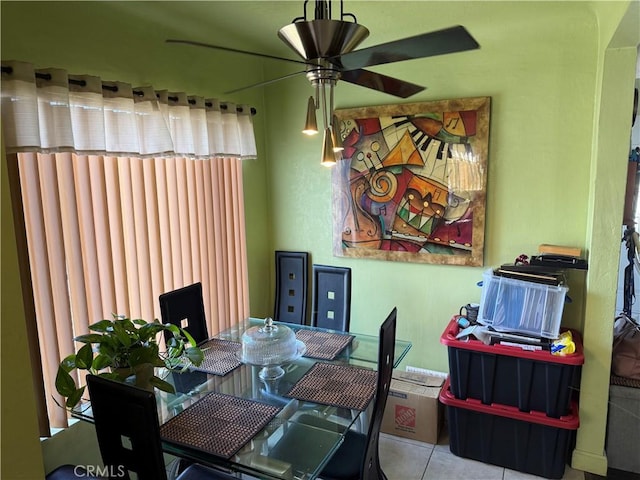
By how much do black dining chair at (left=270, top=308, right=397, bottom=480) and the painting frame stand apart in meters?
1.23

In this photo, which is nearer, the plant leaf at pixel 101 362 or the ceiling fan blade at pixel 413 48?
the ceiling fan blade at pixel 413 48

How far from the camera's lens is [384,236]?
10.1 ft

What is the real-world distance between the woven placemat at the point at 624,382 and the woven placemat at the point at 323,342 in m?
1.48

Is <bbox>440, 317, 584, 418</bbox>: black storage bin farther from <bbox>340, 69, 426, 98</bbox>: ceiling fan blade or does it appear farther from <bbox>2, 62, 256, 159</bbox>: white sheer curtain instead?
<bbox>2, 62, 256, 159</bbox>: white sheer curtain

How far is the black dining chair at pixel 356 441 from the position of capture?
1.58 m

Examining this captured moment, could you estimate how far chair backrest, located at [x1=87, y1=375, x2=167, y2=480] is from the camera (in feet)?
4.35

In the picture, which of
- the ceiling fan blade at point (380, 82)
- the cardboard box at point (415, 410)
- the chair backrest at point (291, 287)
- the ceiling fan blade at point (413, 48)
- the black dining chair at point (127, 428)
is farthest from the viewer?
the chair backrest at point (291, 287)

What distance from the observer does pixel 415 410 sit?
2.73 m

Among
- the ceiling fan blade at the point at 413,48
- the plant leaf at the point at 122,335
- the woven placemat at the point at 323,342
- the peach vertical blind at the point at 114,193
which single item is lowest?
the woven placemat at the point at 323,342

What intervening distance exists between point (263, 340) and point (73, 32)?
5.58 feet

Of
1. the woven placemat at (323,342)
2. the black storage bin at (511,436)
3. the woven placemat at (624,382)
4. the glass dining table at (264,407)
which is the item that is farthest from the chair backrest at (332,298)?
the woven placemat at (624,382)

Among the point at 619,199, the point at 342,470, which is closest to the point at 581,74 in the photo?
the point at 619,199

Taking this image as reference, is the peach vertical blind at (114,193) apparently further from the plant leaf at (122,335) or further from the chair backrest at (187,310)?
the plant leaf at (122,335)

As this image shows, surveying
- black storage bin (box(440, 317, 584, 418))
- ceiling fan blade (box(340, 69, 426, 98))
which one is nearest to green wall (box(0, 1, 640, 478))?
black storage bin (box(440, 317, 584, 418))
